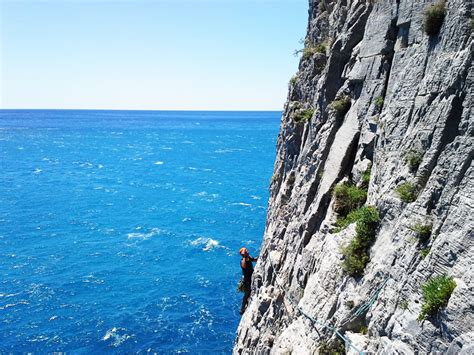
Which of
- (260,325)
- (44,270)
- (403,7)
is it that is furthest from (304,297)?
(44,270)

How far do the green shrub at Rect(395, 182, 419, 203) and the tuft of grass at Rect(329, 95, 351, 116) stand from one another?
6.68m

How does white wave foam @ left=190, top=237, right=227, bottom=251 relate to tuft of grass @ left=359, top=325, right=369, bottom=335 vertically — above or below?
below

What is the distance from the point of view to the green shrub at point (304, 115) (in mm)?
21844

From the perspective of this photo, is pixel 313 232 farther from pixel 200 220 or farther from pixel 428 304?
pixel 200 220

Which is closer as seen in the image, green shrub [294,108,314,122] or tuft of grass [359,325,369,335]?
tuft of grass [359,325,369,335]

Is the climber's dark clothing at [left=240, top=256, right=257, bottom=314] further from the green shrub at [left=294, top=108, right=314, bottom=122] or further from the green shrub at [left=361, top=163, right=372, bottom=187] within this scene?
the green shrub at [left=361, top=163, right=372, bottom=187]

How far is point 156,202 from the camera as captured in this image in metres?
70.7

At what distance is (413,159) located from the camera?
11.5 m

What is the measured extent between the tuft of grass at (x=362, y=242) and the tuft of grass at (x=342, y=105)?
5866mm

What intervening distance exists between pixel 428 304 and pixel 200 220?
52.2 metres

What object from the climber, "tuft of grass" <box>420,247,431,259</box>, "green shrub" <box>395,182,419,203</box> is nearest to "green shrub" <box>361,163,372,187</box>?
"green shrub" <box>395,182,419,203</box>

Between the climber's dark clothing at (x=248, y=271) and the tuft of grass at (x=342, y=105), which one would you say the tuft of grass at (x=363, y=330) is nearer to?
the tuft of grass at (x=342, y=105)

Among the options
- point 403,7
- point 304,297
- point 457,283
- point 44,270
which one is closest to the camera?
point 457,283

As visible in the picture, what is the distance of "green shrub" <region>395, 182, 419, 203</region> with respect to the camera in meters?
11.4
